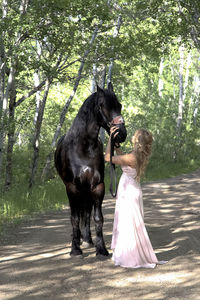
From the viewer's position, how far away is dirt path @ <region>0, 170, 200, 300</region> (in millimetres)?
4641

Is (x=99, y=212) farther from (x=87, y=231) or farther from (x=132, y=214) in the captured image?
(x=87, y=231)

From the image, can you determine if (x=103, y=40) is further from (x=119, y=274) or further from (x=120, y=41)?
(x=119, y=274)

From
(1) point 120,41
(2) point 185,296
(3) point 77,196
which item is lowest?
(2) point 185,296

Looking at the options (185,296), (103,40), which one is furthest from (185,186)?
(185,296)

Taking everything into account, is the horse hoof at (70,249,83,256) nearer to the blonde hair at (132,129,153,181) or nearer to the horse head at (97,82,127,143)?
the blonde hair at (132,129,153,181)

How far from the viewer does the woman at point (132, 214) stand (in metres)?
5.79

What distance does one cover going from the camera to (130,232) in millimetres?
5879

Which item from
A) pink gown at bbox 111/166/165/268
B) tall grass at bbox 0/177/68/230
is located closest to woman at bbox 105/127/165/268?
pink gown at bbox 111/166/165/268

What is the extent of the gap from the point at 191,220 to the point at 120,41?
9.60 m

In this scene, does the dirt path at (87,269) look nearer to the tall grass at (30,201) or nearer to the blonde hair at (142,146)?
the tall grass at (30,201)

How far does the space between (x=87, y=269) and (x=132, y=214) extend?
3.19 ft

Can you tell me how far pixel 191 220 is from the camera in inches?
376

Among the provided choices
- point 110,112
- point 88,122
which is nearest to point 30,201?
point 88,122

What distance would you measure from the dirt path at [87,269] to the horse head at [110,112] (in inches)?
69.1
